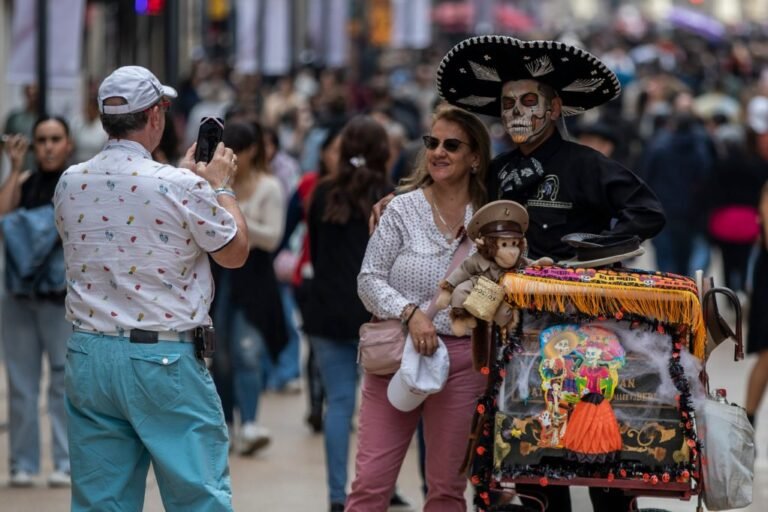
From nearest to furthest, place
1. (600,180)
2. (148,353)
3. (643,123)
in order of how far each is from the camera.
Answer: (148,353), (600,180), (643,123)

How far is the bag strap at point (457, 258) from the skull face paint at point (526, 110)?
0.43 m

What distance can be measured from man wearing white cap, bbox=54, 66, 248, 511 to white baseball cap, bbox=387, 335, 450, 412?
29.8 inches

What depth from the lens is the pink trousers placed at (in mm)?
6055

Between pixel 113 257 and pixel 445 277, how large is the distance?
52.2 inches

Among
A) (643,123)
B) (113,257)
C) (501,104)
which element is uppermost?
(501,104)

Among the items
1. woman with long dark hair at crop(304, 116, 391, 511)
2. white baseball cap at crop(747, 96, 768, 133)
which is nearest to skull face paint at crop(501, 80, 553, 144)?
woman with long dark hair at crop(304, 116, 391, 511)


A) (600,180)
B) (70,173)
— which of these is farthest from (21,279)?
(600,180)

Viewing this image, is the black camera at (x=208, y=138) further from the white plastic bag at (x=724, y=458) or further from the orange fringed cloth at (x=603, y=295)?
the white plastic bag at (x=724, y=458)

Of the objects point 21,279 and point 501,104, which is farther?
point 21,279

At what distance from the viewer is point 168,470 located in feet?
17.4

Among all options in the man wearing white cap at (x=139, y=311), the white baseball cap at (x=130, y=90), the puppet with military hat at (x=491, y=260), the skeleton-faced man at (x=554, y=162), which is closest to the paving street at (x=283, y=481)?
the skeleton-faced man at (x=554, y=162)

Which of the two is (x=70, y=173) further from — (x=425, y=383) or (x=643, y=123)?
(x=643, y=123)

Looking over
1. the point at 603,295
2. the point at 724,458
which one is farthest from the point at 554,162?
the point at 724,458

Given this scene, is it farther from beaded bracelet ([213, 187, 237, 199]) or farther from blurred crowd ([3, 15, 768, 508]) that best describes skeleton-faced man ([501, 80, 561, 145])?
blurred crowd ([3, 15, 768, 508])
